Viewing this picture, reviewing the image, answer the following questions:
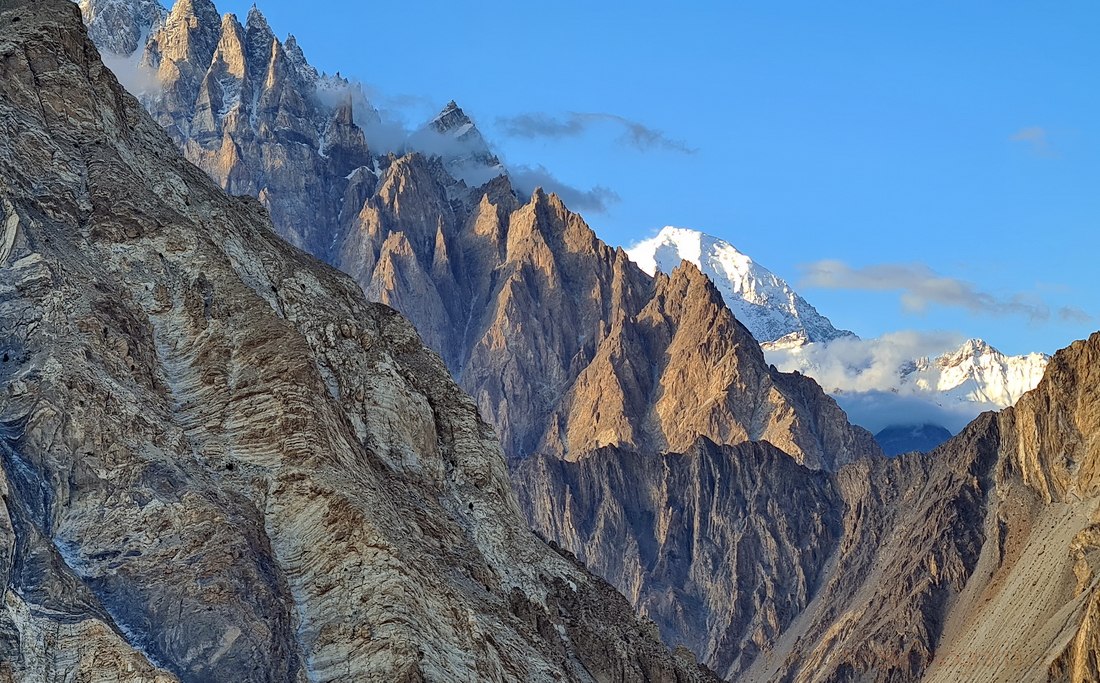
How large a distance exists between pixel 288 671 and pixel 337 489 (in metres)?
10.7

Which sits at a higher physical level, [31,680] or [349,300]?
[349,300]

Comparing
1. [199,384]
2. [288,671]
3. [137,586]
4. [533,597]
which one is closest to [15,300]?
[199,384]

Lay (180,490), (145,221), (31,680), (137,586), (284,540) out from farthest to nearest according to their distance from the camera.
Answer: (145,221) < (284,540) < (180,490) < (137,586) < (31,680)

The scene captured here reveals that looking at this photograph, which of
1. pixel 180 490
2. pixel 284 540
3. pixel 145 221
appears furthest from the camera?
pixel 145 221

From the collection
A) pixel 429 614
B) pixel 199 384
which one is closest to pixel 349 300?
pixel 199 384

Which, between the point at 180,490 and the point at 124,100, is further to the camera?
the point at 124,100

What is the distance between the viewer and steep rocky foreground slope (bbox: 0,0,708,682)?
61750 mm

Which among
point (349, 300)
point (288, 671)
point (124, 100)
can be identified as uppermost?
point (124, 100)

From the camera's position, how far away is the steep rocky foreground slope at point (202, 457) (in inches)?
2431

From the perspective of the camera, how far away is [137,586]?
2435 inches

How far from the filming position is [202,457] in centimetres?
7125

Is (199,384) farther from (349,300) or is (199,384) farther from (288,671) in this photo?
(349,300)

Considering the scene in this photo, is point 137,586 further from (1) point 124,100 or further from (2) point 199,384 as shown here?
(1) point 124,100

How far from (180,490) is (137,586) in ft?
17.4
